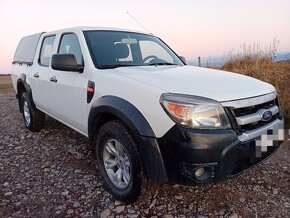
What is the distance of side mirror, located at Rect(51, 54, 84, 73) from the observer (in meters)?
3.22

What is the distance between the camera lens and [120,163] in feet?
9.68

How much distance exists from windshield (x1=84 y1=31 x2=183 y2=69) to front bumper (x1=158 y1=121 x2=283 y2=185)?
1348mm

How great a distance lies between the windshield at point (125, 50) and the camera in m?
3.38

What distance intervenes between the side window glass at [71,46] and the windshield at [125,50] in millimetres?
170

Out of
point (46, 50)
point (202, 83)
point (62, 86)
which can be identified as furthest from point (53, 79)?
point (202, 83)

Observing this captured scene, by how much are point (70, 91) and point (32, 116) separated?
2.06 meters

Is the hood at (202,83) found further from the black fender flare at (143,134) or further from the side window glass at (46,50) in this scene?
the side window glass at (46,50)

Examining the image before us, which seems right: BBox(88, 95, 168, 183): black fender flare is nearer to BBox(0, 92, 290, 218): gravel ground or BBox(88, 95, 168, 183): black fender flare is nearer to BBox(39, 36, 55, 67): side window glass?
BBox(0, 92, 290, 218): gravel ground

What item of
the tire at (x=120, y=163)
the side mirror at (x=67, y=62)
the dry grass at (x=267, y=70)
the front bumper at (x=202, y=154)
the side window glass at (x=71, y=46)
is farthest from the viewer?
the dry grass at (x=267, y=70)

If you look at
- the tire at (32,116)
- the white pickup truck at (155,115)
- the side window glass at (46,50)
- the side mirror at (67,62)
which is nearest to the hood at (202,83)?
the white pickup truck at (155,115)

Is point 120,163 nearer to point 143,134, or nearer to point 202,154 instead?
point 143,134

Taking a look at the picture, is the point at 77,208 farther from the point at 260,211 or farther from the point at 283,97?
the point at 283,97

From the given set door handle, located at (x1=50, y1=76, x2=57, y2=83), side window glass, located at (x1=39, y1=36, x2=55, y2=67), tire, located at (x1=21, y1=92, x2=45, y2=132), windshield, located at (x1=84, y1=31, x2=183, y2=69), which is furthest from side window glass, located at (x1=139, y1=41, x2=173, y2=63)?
tire, located at (x1=21, y1=92, x2=45, y2=132)

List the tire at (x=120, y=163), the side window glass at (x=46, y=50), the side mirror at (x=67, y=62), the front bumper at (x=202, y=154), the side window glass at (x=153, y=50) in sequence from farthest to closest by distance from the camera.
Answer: the side window glass at (x=46, y=50) → the side window glass at (x=153, y=50) → the side mirror at (x=67, y=62) → the tire at (x=120, y=163) → the front bumper at (x=202, y=154)
